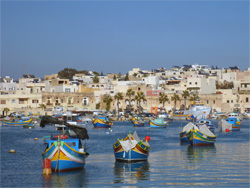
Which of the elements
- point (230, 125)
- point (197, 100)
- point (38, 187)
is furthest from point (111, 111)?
point (38, 187)

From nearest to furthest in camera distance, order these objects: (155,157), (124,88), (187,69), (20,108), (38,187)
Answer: (38,187), (155,157), (20,108), (124,88), (187,69)

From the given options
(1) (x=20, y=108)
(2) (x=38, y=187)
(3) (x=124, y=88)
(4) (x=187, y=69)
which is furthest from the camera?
(4) (x=187, y=69)

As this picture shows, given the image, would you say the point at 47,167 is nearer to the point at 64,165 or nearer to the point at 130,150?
the point at 64,165

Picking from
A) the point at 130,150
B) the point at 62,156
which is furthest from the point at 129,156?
the point at 62,156

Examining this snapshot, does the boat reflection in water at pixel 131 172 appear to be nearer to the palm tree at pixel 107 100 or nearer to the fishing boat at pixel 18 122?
the fishing boat at pixel 18 122

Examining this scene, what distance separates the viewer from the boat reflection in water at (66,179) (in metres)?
28.9

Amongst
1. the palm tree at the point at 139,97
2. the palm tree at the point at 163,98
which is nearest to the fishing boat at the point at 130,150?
the palm tree at the point at 139,97

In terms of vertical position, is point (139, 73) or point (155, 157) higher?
point (139, 73)

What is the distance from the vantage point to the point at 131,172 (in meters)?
32.8

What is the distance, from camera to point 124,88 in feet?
395

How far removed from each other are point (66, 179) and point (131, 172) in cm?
493

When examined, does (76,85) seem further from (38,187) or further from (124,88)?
(38,187)

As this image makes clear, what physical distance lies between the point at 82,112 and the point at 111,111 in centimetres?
805

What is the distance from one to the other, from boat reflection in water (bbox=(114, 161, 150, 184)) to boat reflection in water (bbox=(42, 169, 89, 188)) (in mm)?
2052
